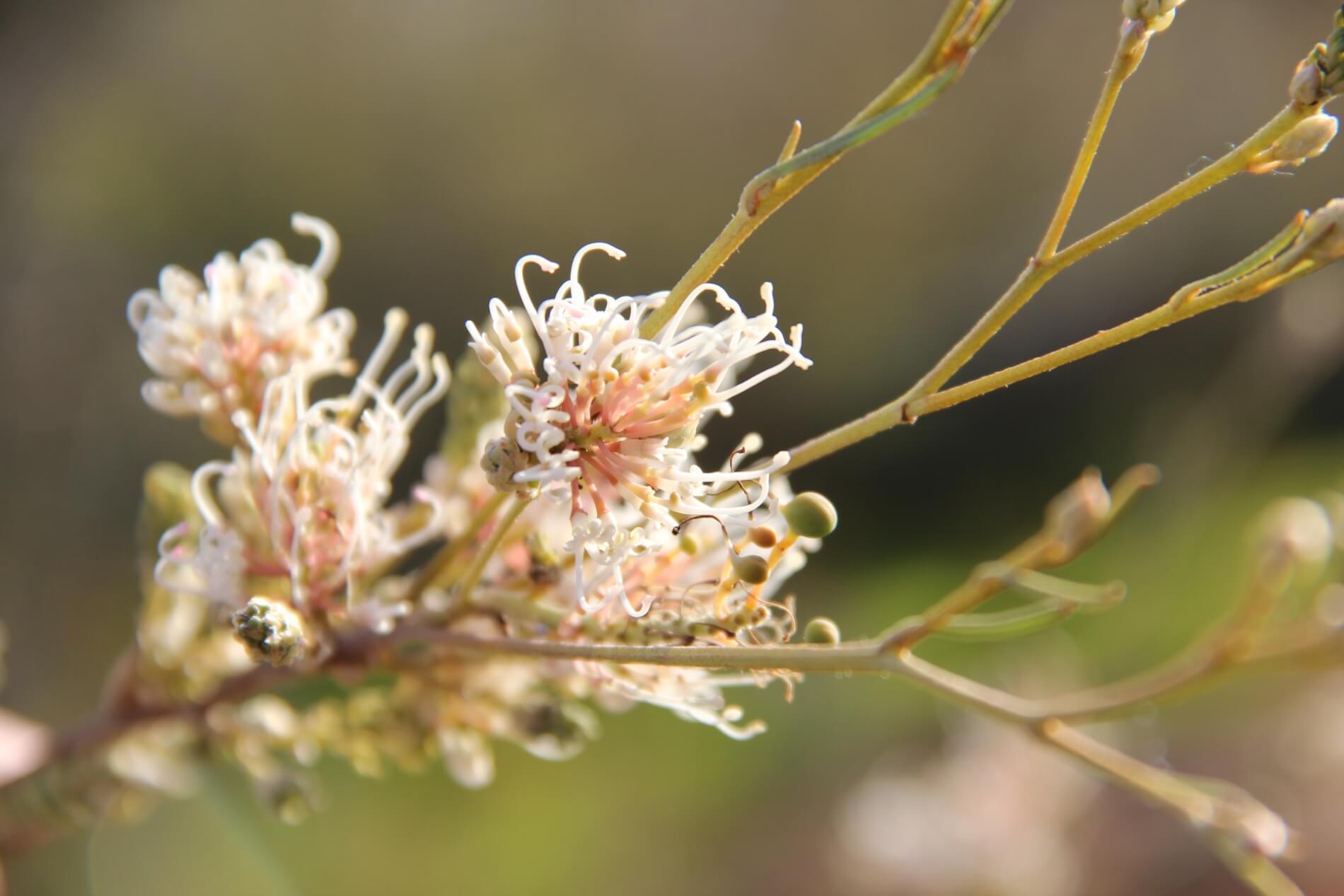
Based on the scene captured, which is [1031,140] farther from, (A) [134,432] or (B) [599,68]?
(A) [134,432]

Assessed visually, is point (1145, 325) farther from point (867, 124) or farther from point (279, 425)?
point (279, 425)

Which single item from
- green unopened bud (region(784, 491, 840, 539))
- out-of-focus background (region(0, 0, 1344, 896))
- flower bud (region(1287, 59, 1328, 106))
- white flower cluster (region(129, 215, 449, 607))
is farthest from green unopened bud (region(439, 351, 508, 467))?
out-of-focus background (region(0, 0, 1344, 896))

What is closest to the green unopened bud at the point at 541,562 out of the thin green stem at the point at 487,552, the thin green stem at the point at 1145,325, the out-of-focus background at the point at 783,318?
the thin green stem at the point at 487,552

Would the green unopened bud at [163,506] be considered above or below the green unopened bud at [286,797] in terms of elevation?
above

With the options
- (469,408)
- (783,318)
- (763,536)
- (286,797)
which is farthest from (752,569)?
(783,318)

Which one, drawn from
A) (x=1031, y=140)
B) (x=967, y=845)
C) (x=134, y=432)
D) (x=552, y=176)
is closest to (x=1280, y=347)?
(x=967, y=845)

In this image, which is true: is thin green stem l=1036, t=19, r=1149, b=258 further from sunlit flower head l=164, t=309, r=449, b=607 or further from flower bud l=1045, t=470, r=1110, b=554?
sunlit flower head l=164, t=309, r=449, b=607

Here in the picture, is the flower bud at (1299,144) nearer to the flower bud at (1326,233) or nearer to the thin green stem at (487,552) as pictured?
the flower bud at (1326,233)
